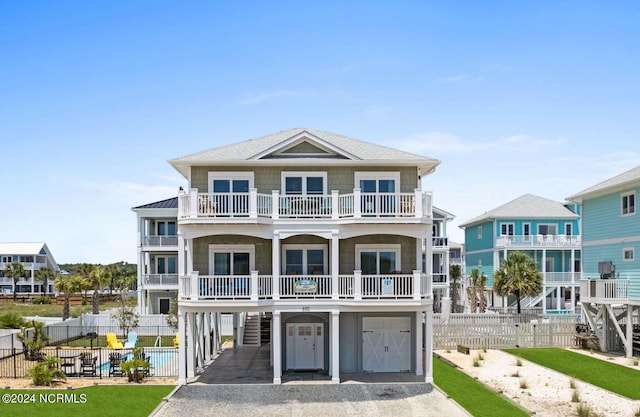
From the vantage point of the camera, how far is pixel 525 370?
1000 inches

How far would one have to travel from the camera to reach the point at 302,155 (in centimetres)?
2448

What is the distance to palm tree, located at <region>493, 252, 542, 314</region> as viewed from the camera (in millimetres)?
37219

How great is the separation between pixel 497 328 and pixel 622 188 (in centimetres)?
964

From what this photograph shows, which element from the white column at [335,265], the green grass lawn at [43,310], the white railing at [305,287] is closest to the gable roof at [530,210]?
the white railing at [305,287]

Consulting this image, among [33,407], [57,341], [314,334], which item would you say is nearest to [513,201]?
[314,334]

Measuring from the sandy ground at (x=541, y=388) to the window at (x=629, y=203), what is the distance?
724 centimetres

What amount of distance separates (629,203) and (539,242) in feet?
58.2

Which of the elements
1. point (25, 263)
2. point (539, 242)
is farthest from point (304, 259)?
point (25, 263)

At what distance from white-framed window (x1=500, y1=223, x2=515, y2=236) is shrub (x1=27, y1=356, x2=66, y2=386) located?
35.8 metres

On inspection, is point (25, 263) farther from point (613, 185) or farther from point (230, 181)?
point (613, 185)

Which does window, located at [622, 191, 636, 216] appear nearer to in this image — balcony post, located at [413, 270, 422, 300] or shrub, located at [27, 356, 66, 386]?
balcony post, located at [413, 270, 422, 300]

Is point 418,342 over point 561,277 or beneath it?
beneath

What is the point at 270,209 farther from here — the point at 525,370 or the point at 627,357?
the point at 627,357

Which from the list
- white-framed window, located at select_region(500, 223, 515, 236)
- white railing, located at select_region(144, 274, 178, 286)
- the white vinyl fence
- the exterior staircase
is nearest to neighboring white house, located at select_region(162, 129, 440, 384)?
the exterior staircase
